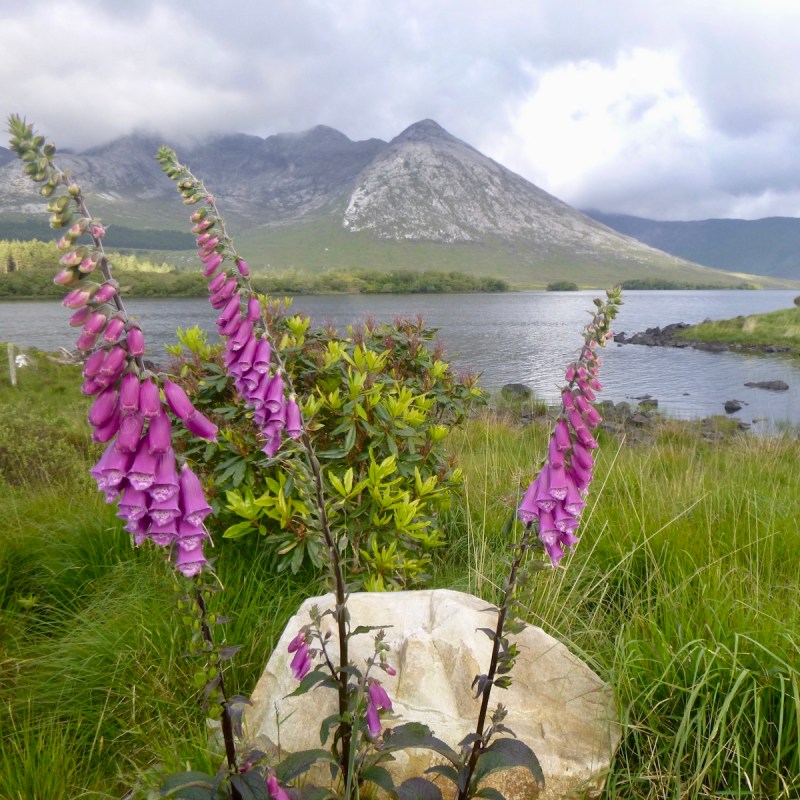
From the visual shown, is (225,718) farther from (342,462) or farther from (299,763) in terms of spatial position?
(342,462)

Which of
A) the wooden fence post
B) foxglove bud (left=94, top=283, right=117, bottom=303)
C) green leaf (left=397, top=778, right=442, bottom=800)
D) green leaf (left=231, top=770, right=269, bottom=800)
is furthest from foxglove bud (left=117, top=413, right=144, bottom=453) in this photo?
the wooden fence post

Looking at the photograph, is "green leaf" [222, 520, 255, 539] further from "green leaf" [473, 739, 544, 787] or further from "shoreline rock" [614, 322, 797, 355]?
"shoreline rock" [614, 322, 797, 355]

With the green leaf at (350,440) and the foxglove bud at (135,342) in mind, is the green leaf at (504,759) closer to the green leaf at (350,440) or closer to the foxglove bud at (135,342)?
the foxglove bud at (135,342)

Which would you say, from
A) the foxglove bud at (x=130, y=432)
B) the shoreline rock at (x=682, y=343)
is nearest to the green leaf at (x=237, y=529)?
the foxglove bud at (x=130, y=432)

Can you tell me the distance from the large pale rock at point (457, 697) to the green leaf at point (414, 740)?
22.8 inches

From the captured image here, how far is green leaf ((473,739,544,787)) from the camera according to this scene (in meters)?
2.13

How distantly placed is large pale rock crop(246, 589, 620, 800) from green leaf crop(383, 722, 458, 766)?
58 cm

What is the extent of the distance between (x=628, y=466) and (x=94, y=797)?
7.05m

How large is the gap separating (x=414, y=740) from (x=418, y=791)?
0.26 metres

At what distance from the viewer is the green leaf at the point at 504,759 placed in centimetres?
213

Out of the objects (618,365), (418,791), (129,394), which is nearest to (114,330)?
(129,394)

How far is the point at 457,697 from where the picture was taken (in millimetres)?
3088

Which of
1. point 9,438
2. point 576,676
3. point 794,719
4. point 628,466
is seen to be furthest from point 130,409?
point 9,438

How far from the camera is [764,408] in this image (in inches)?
922
